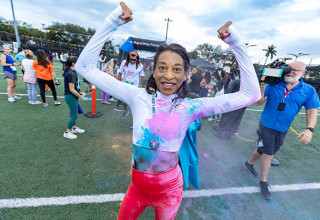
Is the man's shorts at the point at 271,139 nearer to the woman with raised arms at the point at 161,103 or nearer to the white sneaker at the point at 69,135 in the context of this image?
the woman with raised arms at the point at 161,103

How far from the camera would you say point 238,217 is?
8.00ft

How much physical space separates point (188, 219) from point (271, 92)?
2.43 meters

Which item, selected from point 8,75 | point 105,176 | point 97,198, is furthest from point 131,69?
point 8,75

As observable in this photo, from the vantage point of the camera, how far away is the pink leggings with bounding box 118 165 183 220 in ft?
4.01

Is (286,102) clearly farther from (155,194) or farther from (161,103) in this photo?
(155,194)

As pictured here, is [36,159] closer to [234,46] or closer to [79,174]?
[79,174]

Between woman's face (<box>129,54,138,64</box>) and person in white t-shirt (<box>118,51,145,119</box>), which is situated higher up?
woman's face (<box>129,54,138,64</box>)

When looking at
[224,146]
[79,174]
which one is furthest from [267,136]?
[79,174]

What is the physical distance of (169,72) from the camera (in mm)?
1107

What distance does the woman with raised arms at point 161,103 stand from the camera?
1.12 m

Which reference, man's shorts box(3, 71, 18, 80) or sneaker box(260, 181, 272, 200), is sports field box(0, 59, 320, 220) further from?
man's shorts box(3, 71, 18, 80)

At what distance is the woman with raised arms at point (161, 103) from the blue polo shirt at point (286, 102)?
1984 mm

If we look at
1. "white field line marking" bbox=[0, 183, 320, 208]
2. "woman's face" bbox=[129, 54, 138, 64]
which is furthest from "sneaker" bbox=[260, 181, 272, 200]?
"woman's face" bbox=[129, 54, 138, 64]

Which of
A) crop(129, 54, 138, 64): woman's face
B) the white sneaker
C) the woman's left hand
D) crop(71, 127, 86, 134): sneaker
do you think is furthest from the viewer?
crop(129, 54, 138, 64): woman's face
